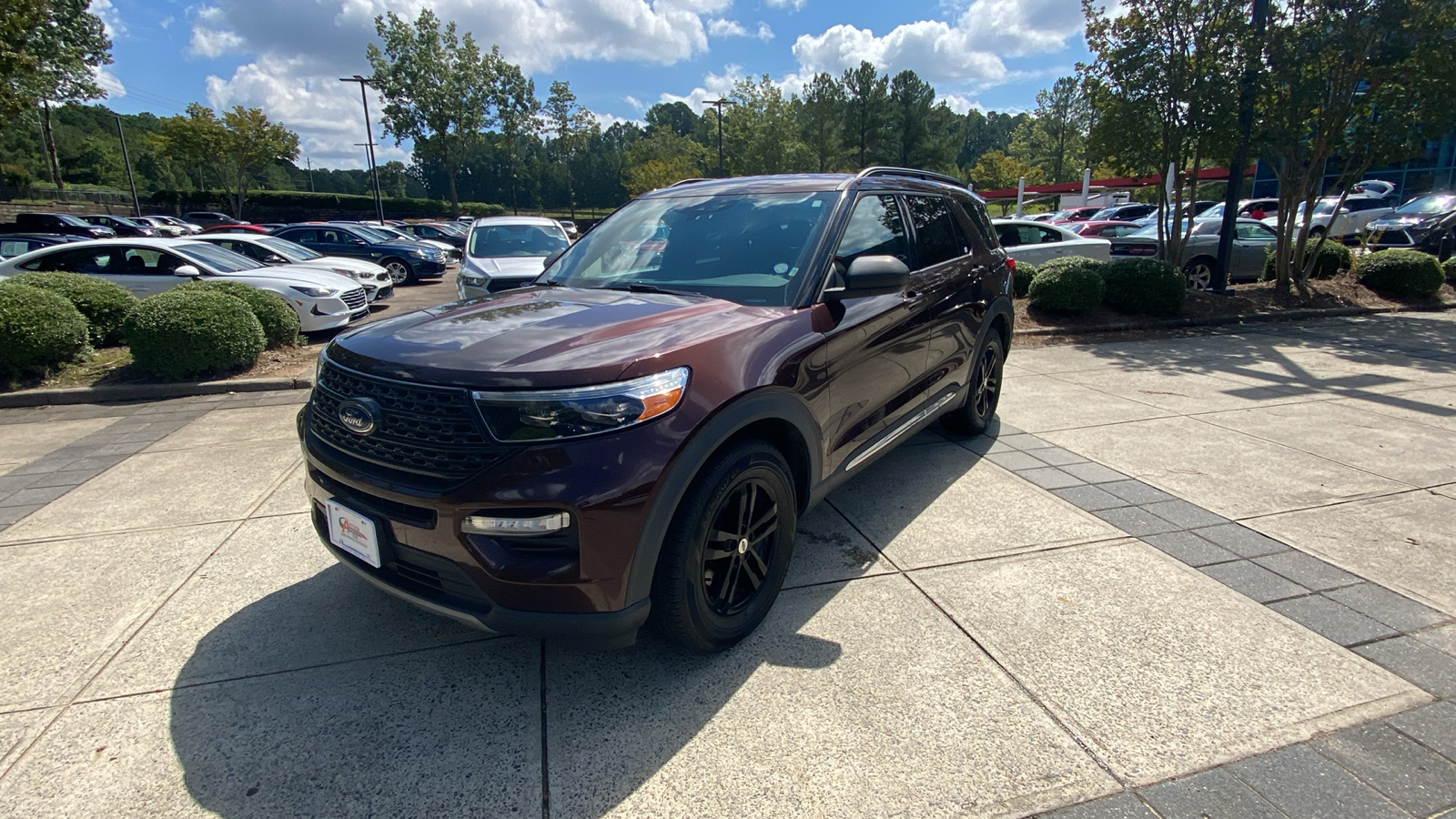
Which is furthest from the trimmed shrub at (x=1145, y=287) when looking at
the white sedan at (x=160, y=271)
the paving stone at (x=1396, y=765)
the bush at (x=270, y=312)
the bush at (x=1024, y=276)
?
the white sedan at (x=160, y=271)

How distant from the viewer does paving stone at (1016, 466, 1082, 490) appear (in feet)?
14.4

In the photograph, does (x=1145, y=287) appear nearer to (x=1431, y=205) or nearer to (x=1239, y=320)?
(x=1239, y=320)

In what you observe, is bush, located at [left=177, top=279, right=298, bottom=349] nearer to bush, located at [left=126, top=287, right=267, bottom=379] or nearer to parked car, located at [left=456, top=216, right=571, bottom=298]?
bush, located at [left=126, top=287, right=267, bottom=379]

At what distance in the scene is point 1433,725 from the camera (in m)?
2.30

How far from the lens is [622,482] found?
210cm

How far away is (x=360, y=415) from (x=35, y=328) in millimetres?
7125

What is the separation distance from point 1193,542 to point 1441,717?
1.30 meters

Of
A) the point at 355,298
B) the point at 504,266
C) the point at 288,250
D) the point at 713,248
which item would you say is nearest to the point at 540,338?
the point at 713,248

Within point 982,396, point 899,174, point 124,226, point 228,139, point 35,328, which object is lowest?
point 982,396

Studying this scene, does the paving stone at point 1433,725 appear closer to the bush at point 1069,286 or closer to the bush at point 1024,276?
the bush at point 1069,286

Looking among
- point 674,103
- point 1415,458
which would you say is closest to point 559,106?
point 1415,458

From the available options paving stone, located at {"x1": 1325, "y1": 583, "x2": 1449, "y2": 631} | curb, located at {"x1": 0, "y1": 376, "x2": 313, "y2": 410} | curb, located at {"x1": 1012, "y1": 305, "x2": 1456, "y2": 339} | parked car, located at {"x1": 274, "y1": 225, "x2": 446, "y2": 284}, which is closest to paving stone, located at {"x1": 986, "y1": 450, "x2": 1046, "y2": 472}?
paving stone, located at {"x1": 1325, "y1": 583, "x2": 1449, "y2": 631}

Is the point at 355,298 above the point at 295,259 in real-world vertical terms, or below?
below

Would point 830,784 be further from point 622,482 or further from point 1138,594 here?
point 1138,594
